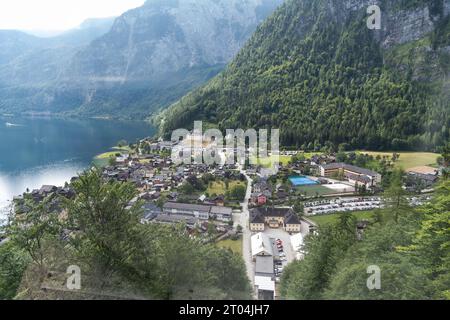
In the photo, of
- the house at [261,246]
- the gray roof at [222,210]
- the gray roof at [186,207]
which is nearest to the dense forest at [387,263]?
the house at [261,246]

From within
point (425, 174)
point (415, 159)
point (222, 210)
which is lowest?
point (222, 210)

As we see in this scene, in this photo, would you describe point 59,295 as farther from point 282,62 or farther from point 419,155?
point 282,62

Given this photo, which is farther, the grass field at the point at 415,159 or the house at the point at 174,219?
the grass field at the point at 415,159

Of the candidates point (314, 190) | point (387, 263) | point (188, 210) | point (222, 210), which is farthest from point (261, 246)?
point (314, 190)

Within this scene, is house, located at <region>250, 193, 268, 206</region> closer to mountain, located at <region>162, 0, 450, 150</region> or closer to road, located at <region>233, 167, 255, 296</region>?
road, located at <region>233, 167, 255, 296</region>

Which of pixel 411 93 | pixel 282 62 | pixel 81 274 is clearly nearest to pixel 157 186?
pixel 81 274

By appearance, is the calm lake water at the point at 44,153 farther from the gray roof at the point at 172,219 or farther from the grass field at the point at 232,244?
the grass field at the point at 232,244

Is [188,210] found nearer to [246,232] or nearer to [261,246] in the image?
[246,232]
